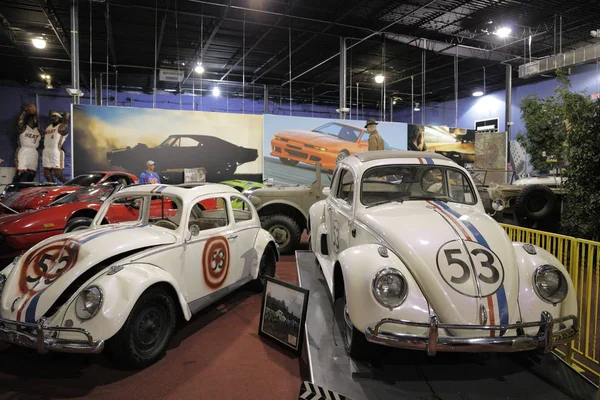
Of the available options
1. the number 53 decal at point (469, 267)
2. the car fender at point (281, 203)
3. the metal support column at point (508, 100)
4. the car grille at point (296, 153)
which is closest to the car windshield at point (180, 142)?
the car grille at point (296, 153)

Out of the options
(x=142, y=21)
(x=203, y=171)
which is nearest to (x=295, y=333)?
(x=203, y=171)

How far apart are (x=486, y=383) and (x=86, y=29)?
15.4 m

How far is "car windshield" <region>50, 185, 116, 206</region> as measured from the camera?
22.9 feet

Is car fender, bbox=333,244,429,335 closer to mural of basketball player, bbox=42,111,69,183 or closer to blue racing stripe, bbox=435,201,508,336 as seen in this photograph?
blue racing stripe, bbox=435,201,508,336

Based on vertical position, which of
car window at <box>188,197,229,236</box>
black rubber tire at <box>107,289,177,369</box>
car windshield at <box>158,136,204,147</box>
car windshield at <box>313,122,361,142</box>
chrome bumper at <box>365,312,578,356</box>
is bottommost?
black rubber tire at <box>107,289,177,369</box>

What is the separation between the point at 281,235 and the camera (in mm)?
7285

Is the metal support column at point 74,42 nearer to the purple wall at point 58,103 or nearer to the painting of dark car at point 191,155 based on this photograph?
the painting of dark car at point 191,155

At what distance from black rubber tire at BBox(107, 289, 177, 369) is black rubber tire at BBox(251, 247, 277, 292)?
1702 mm

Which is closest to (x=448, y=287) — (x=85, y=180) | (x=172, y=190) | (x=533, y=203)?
(x=172, y=190)

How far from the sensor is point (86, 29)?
13.3 m

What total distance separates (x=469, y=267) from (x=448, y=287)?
0.79 feet

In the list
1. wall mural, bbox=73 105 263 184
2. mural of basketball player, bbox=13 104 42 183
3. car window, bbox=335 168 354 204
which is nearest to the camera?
car window, bbox=335 168 354 204

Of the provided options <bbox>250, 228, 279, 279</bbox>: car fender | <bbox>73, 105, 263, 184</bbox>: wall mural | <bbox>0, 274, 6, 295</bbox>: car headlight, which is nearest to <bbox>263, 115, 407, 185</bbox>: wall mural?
<bbox>73, 105, 263, 184</bbox>: wall mural

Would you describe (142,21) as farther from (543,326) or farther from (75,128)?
(543,326)
